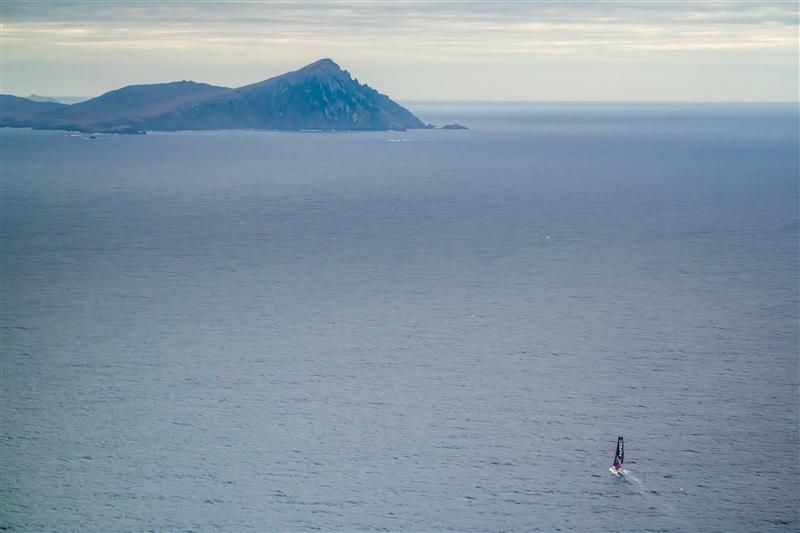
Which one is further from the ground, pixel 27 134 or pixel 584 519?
pixel 27 134

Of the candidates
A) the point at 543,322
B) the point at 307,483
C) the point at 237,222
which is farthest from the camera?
the point at 237,222

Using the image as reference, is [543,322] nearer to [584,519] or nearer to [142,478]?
[584,519]

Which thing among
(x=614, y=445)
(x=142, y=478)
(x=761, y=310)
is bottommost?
(x=142, y=478)

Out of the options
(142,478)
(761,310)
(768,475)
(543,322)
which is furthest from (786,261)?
(142,478)

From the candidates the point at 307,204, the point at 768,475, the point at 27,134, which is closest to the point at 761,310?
the point at 768,475

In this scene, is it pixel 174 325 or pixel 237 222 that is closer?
pixel 174 325

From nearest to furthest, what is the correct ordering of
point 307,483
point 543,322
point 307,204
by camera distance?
point 307,483
point 543,322
point 307,204
